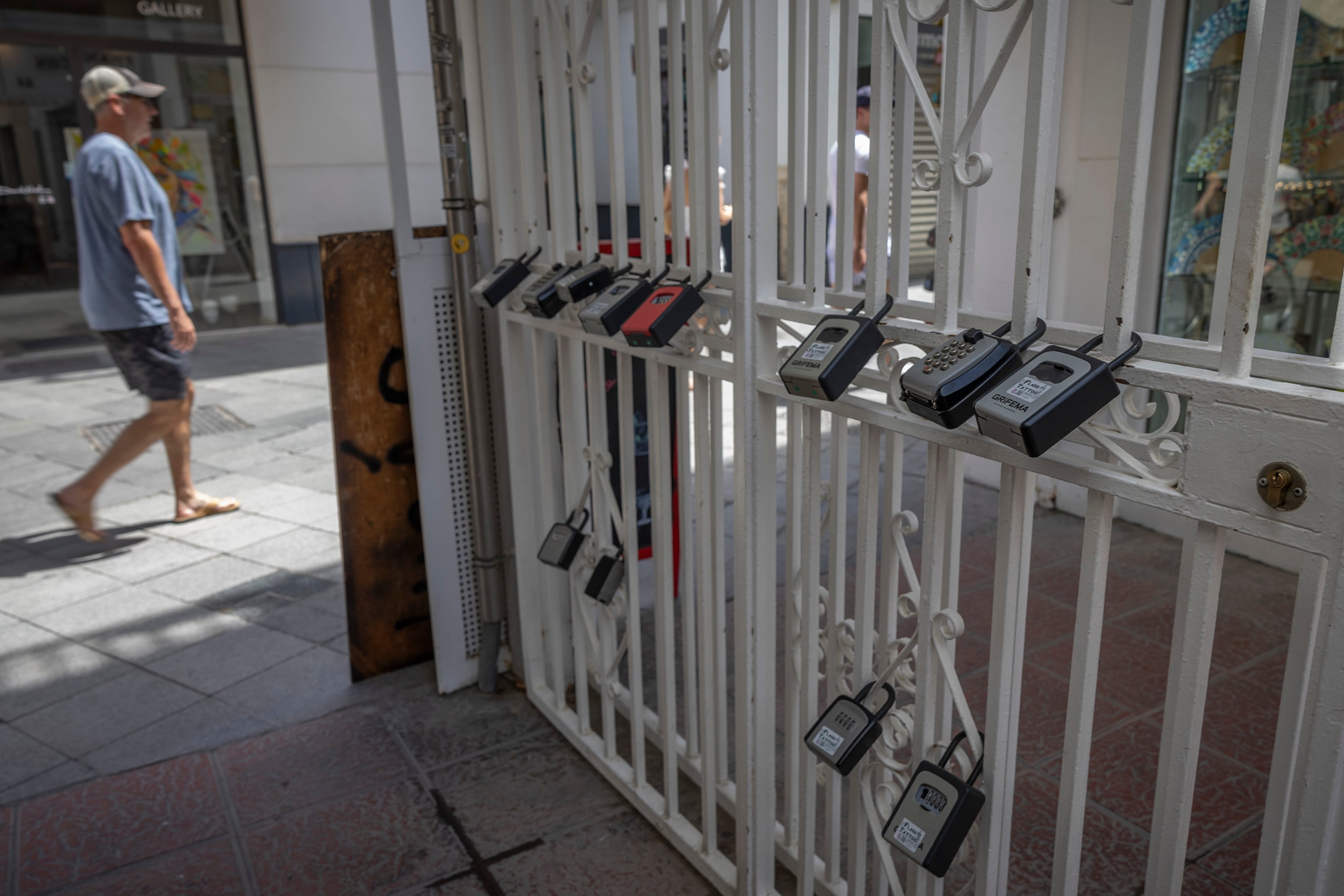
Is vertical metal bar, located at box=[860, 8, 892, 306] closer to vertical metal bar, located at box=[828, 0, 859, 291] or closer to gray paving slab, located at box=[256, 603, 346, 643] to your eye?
vertical metal bar, located at box=[828, 0, 859, 291]

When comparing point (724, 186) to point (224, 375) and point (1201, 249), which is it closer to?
point (1201, 249)

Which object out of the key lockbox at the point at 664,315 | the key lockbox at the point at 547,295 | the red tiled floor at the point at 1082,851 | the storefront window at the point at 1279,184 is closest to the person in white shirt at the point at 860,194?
the storefront window at the point at 1279,184

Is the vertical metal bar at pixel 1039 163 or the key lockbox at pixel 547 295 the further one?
the key lockbox at pixel 547 295

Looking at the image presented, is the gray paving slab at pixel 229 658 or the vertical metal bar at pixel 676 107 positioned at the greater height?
the vertical metal bar at pixel 676 107

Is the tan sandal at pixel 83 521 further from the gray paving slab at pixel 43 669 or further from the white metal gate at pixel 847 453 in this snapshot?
the white metal gate at pixel 847 453

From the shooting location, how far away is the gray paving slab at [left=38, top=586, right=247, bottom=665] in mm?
3760

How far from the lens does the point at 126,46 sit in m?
9.57

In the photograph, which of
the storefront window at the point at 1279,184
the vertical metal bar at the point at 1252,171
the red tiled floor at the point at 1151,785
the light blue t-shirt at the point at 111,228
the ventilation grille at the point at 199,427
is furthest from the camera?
the ventilation grille at the point at 199,427

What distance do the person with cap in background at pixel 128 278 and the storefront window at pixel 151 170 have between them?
18.0 feet

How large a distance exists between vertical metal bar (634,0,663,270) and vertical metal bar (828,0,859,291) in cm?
50

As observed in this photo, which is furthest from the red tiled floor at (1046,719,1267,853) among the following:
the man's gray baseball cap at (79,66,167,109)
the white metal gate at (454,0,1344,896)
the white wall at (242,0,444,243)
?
the white wall at (242,0,444,243)

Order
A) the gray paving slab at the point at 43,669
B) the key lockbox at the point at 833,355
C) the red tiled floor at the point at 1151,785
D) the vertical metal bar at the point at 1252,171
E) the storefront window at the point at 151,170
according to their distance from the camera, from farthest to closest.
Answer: the storefront window at the point at 151,170
the gray paving slab at the point at 43,669
the red tiled floor at the point at 1151,785
the key lockbox at the point at 833,355
the vertical metal bar at the point at 1252,171

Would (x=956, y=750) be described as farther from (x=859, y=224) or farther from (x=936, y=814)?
(x=859, y=224)

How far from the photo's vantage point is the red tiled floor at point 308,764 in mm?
2816
